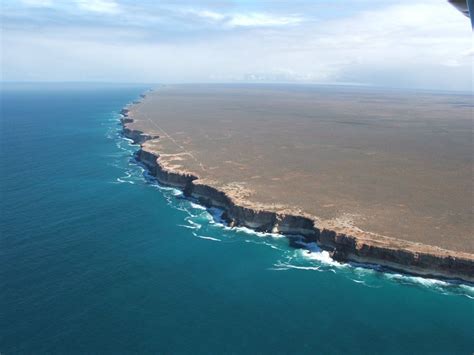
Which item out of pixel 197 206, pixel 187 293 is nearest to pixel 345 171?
pixel 197 206

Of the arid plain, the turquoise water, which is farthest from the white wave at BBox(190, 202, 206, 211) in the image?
the arid plain

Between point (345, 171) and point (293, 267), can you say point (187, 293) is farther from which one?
point (345, 171)

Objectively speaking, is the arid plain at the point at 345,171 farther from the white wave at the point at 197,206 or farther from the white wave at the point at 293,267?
the white wave at the point at 293,267

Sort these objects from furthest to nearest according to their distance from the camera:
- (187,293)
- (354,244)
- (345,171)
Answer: (345,171) → (354,244) → (187,293)

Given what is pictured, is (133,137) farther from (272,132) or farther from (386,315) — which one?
(386,315)

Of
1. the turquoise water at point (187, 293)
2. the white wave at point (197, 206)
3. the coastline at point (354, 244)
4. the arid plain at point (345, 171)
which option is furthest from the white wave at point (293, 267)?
the white wave at point (197, 206)

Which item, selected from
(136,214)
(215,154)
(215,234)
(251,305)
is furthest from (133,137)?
(251,305)
